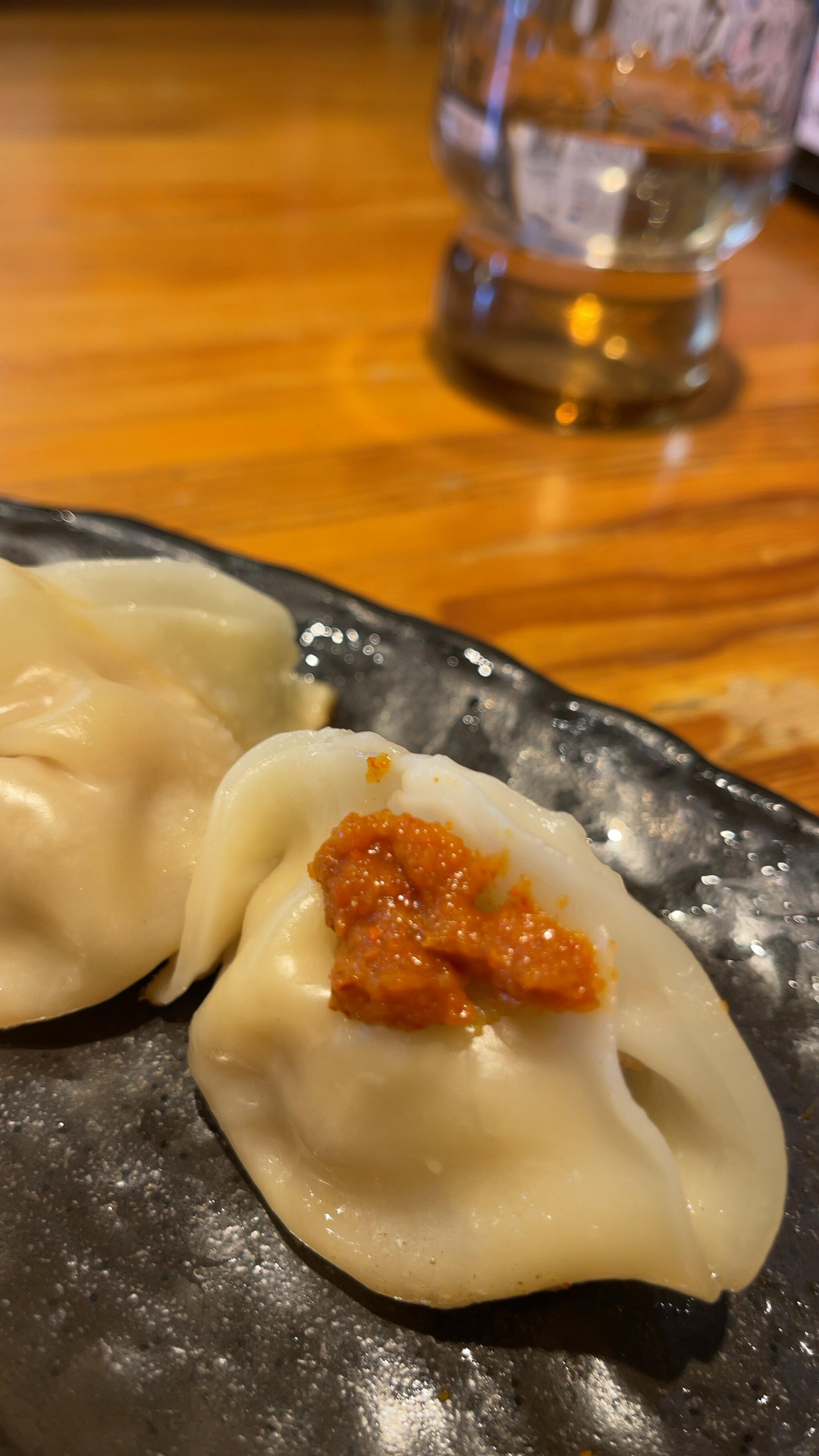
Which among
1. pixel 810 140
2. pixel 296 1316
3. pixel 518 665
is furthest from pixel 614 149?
pixel 296 1316

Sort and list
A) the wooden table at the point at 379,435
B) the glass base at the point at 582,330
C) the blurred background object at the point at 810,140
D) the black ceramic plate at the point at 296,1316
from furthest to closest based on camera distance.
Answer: the blurred background object at the point at 810,140, the glass base at the point at 582,330, the wooden table at the point at 379,435, the black ceramic plate at the point at 296,1316

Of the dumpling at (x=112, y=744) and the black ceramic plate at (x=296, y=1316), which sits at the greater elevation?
the dumpling at (x=112, y=744)

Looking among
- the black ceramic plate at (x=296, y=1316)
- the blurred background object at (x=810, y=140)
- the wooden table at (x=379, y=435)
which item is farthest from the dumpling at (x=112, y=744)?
the blurred background object at (x=810, y=140)

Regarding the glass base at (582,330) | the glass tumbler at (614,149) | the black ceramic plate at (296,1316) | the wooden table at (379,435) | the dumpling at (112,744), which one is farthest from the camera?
the glass base at (582,330)

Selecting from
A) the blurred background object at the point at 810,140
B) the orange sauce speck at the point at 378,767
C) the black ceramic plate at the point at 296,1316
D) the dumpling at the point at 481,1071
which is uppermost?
the blurred background object at the point at 810,140

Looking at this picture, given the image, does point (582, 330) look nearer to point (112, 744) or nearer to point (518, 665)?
point (518, 665)

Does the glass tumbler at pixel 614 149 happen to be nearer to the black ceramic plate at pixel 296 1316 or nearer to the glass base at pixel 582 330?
the glass base at pixel 582 330
